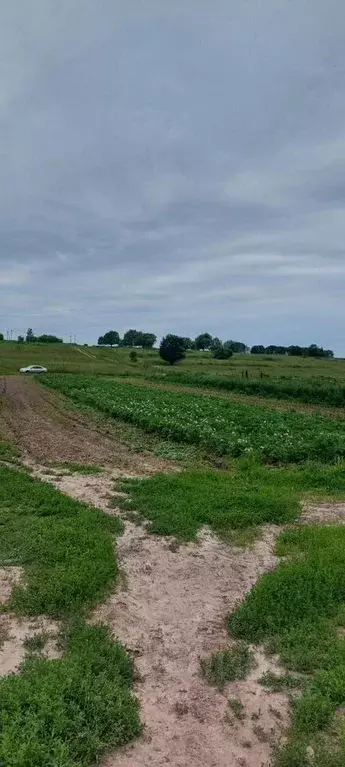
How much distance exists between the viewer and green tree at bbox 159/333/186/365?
79188 mm

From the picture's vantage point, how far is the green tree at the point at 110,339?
13988 centimetres

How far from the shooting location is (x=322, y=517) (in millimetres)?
8992

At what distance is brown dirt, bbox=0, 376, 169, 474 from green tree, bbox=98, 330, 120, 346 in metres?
113

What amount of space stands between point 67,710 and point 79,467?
8738 millimetres

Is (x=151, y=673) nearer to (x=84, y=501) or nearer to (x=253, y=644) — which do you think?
(x=253, y=644)

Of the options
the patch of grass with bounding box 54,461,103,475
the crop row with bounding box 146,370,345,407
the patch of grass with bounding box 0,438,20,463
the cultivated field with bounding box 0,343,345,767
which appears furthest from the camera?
the crop row with bounding box 146,370,345,407

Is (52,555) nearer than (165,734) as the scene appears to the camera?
No

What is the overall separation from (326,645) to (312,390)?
28016mm

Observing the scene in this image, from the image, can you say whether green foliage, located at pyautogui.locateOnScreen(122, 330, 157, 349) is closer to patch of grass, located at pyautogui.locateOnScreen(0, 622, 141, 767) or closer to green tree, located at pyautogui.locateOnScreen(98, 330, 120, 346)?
green tree, located at pyautogui.locateOnScreen(98, 330, 120, 346)

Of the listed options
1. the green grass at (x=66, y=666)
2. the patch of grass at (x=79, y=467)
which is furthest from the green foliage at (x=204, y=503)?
the patch of grass at (x=79, y=467)

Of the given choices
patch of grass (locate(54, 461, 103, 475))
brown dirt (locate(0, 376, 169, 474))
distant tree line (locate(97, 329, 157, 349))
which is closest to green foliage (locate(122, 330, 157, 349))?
distant tree line (locate(97, 329, 157, 349))

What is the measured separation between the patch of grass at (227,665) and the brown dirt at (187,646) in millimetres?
75

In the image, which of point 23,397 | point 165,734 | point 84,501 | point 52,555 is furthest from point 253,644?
point 23,397

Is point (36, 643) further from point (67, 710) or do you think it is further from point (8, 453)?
point (8, 453)
